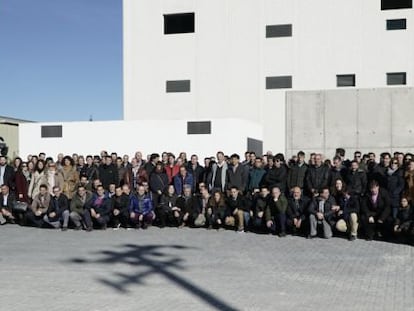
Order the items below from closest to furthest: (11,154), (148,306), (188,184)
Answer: (148,306)
(188,184)
(11,154)

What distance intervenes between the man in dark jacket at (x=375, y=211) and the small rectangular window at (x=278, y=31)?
1734 centimetres

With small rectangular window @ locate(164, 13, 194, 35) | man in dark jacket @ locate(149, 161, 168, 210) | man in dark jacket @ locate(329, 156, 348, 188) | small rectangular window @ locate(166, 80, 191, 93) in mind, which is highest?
small rectangular window @ locate(164, 13, 194, 35)

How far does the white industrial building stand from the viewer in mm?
23938

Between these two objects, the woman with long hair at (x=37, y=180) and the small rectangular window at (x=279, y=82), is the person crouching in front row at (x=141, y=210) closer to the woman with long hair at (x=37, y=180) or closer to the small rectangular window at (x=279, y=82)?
the woman with long hair at (x=37, y=180)

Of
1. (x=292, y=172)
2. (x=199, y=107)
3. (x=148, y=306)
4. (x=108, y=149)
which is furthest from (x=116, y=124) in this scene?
(x=148, y=306)

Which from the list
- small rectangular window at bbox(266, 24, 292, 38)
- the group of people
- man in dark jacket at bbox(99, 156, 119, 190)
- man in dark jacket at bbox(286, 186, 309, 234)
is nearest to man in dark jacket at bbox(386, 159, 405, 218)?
the group of people

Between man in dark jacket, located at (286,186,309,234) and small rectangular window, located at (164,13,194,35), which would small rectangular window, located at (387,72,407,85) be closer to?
small rectangular window, located at (164,13,194,35)

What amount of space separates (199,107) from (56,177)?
1492 centimetres

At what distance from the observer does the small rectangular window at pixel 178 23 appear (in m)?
30.1

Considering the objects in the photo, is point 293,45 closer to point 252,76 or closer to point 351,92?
point 252,76

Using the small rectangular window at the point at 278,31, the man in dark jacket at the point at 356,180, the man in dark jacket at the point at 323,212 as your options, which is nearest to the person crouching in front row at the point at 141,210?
the man in dark jacket at the point at 323,212

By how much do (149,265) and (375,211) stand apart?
17.9 ft

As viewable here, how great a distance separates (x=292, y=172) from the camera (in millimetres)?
13875

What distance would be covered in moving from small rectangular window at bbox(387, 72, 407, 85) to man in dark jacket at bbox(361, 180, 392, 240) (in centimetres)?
1637
